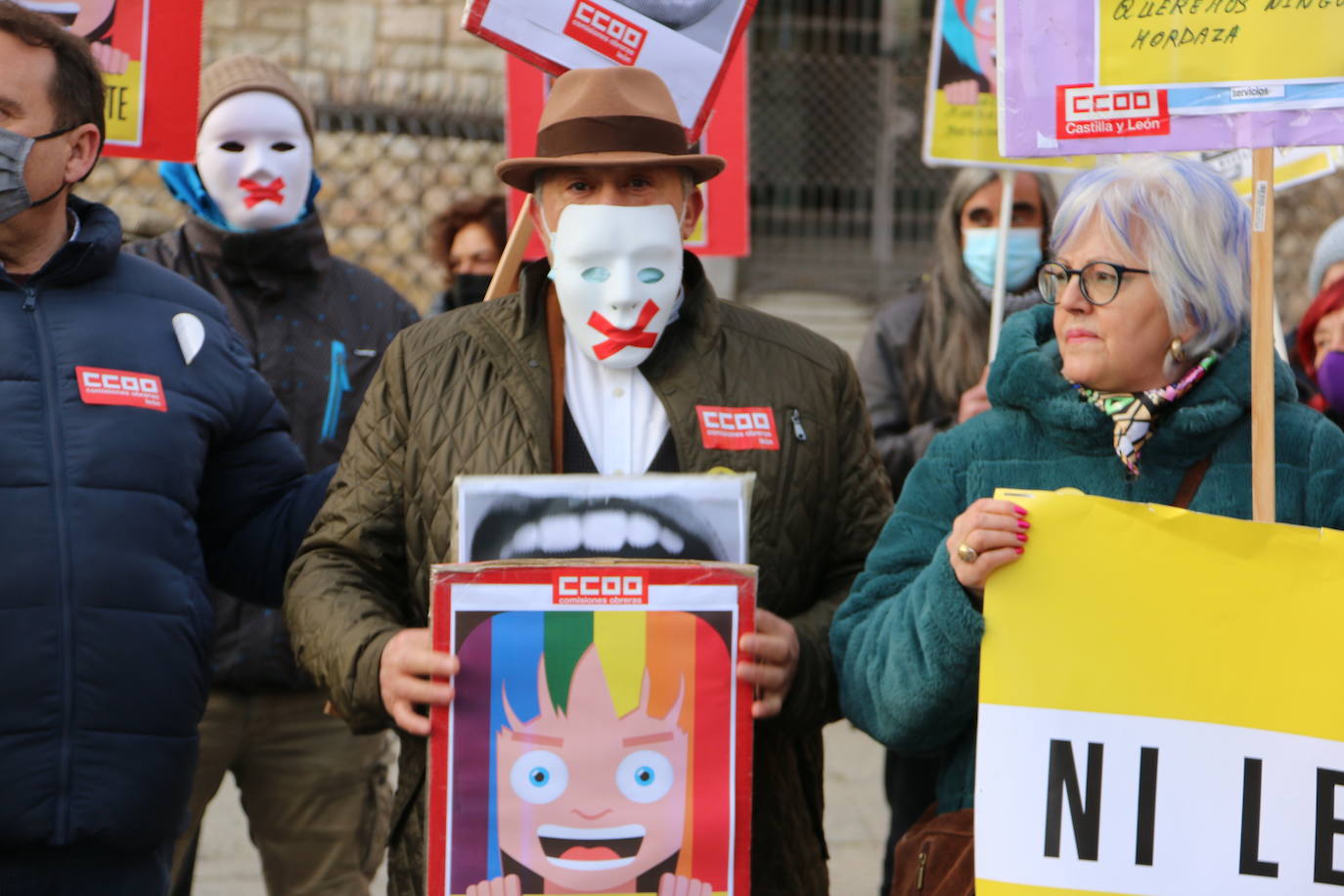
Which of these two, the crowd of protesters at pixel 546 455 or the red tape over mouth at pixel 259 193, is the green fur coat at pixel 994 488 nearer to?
the crowd of protesters at pixel 546 455

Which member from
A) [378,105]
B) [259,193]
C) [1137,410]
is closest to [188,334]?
[259,193]

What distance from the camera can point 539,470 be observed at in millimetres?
2812

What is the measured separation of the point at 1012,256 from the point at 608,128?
259 centimetres

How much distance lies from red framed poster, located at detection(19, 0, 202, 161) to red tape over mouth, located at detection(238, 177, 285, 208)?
568mm

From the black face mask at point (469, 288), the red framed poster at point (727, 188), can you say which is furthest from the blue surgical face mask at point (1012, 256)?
the black face mask at point (469, 288)

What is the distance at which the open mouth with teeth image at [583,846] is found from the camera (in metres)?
2.59

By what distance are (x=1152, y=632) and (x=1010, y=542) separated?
26cm

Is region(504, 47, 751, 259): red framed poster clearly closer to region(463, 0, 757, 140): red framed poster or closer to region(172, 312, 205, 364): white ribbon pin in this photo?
region(463, 0, 757, 140): red framed poster

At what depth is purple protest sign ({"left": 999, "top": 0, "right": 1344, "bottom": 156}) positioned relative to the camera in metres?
2.76

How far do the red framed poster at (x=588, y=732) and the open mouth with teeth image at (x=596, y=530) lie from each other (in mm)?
90

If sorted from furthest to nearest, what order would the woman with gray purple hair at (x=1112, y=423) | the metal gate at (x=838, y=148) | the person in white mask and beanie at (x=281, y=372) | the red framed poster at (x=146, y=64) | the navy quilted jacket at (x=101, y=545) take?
the metal gate at (x=838, y=148), the person in white mask and beanie at (x=281, y=372), the red framed poster at (x=146, y=64), the navy quilted jacket at (x=101, y=545), the woman with gray purple hair at (x=1112, y=423)

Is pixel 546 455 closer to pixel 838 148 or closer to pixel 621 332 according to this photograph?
pixel 621 332

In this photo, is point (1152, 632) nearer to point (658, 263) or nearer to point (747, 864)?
point (747, 864)

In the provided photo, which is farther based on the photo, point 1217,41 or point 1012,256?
point 1012,256
